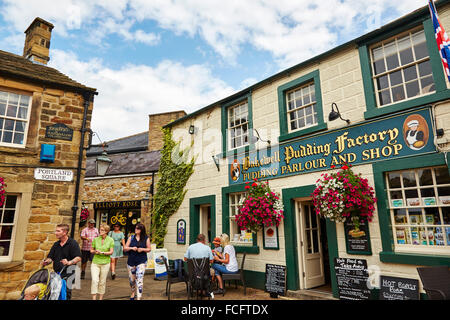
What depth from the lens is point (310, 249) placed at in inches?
295

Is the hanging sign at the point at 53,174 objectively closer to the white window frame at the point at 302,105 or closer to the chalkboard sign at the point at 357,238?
the white window frame at the point at 302,105

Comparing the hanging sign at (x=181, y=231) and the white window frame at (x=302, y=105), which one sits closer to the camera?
the white window frame at (x=302, y=105)

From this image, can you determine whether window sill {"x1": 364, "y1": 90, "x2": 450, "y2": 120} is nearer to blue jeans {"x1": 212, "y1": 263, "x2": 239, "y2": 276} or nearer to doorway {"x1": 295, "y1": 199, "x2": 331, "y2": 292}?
doorway {"x1": 295, "y1": 199, "x2": 331, "y2": 292}

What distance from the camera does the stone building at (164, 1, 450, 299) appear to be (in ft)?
17.5

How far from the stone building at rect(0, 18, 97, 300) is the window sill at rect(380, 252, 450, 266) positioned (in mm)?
7593

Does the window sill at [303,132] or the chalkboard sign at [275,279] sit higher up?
the window sill at [303,132]

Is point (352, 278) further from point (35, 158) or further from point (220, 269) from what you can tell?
point (35, 158)

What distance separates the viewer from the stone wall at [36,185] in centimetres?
711

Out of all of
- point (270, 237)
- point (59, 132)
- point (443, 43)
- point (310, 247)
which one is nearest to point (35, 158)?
point (59, 132)

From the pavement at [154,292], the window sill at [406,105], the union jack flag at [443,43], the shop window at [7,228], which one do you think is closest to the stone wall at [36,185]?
the shop window at [7,228]

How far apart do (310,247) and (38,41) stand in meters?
10.6

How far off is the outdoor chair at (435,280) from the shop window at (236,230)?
4.40 meters

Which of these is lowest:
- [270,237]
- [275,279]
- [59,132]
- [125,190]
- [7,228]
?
[275,279]

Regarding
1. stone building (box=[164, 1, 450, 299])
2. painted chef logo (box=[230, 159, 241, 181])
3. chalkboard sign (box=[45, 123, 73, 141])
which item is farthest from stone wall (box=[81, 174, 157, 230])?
painted chef logo (box=[230, 159, 241, 181])
